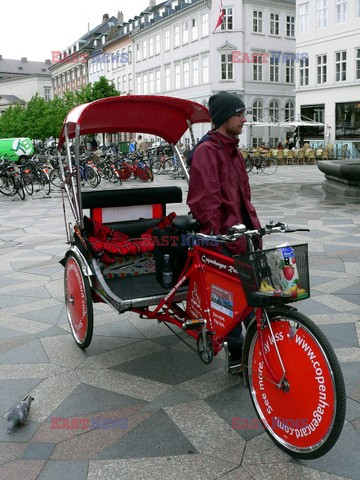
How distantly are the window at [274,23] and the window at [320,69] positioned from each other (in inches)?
451

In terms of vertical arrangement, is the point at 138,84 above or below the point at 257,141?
above

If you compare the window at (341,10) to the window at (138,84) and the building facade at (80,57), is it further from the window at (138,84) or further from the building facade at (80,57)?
the building facade at (80,57)

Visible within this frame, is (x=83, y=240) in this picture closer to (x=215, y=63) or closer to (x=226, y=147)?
(x=226, y=147)

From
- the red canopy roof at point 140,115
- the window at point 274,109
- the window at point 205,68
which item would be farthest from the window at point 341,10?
the red canopy roof at point 140,115

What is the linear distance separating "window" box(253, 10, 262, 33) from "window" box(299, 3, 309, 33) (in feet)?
27.7

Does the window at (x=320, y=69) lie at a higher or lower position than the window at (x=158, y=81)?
lower

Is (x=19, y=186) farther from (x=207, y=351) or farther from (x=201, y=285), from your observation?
(x=207, y=351)

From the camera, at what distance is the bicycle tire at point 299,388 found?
265 cm

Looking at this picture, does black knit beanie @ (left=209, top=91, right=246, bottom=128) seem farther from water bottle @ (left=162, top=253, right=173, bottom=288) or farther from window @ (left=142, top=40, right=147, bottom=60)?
window @ (left=142, top=40, right=147, bottom=60)

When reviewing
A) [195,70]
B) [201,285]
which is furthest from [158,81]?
[201,285]

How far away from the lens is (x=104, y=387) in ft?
12.7

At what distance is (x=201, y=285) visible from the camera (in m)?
3.62

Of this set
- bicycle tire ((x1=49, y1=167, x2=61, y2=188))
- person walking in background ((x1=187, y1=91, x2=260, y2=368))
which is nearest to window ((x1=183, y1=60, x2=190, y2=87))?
bicycle tire ((x1=49, y1=167, x2=61, y2=188))

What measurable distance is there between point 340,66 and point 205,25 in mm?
16341
